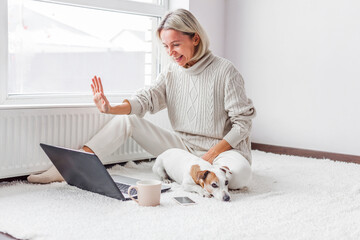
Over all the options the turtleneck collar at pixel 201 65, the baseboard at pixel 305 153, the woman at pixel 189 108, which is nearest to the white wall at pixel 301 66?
the baseboard at pixel 305 153

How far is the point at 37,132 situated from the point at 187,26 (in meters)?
0.91

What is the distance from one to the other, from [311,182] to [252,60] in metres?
1.35

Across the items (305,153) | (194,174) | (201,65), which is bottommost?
(305,153)

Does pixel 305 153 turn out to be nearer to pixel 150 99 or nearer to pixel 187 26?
pixel 150 99

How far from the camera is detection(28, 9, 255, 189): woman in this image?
7.05 ft

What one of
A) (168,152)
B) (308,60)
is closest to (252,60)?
(308,60)


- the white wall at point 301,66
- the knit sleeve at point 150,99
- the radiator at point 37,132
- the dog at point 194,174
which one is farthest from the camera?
the white wall at point 301,66

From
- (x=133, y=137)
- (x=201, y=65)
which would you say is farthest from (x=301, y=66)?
(x=133, y=137)

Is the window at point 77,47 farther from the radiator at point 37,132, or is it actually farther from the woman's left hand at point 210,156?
the woman's left hand at point 210,156

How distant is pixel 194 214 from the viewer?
5.36ft

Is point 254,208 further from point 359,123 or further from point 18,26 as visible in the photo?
point 18,26

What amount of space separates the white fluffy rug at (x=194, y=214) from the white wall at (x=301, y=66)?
0.76 metres

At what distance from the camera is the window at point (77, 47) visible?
2.35 m

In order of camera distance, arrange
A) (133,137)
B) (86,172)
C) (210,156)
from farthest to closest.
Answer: (133,137)
(210,156)
(86,172)
